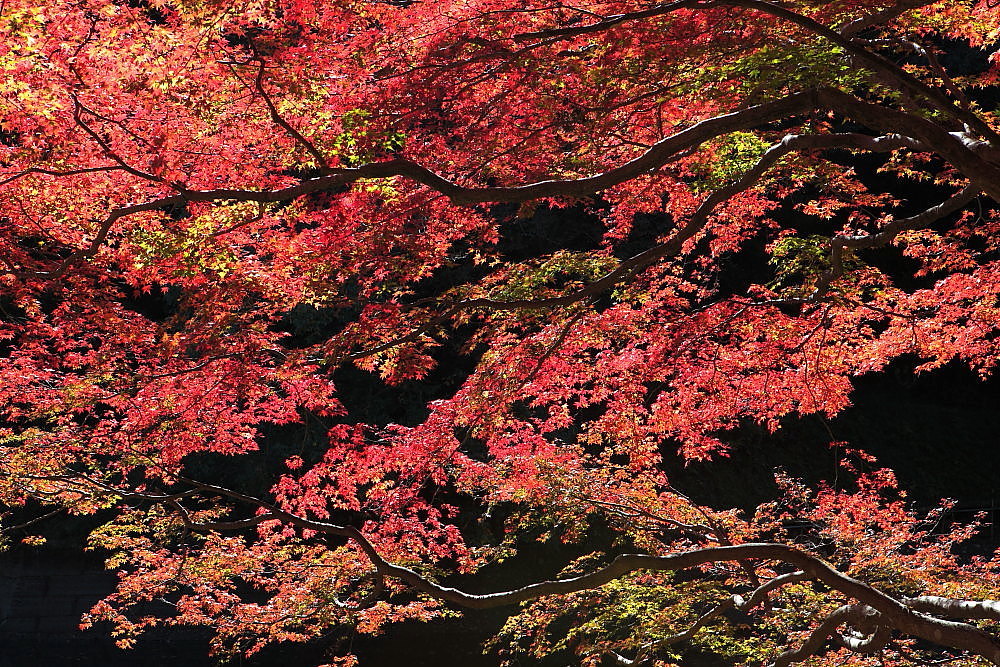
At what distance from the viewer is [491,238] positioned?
5.77 metres

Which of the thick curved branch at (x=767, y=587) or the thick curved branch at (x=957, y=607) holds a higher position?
the thick curved branch at (x=767, y=587)

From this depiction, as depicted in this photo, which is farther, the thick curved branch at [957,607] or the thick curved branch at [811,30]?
the thick curved branch at [957,607]

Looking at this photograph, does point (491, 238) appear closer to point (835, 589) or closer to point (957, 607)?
point (835, 589)

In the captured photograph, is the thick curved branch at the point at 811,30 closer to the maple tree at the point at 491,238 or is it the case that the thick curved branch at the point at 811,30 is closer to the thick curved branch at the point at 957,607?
the maple tree at the point at 491,238

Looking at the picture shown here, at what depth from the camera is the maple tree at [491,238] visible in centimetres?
333

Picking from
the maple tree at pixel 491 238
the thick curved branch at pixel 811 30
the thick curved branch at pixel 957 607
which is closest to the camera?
the thick curved branch at pixel 811 30

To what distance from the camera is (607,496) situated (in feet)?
17.9

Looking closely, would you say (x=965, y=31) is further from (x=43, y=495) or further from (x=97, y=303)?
(x=43, y=495)

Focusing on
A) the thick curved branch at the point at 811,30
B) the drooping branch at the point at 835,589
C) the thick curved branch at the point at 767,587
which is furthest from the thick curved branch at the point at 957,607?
the thick curved branch at the point at 811,30

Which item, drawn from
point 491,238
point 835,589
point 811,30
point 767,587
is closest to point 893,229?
point 811,30

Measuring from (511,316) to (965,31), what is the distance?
3.03m

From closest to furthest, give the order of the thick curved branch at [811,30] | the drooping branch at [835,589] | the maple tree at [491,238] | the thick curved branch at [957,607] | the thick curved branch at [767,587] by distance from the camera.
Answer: the thick curved branch at [811,30] → the thick curved branch at [957,607] → the drooping branch at [835,589] → the maple tree at [491,238] → the thick curved branch at [767,587]

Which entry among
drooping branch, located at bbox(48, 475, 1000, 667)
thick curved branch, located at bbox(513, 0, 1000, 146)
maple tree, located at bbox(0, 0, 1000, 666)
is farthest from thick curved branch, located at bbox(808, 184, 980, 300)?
drooping branch, located at bbox(48, 475, 1000, 667)

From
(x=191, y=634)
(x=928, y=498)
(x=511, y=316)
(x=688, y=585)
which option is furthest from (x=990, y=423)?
(x=191, y=634)
